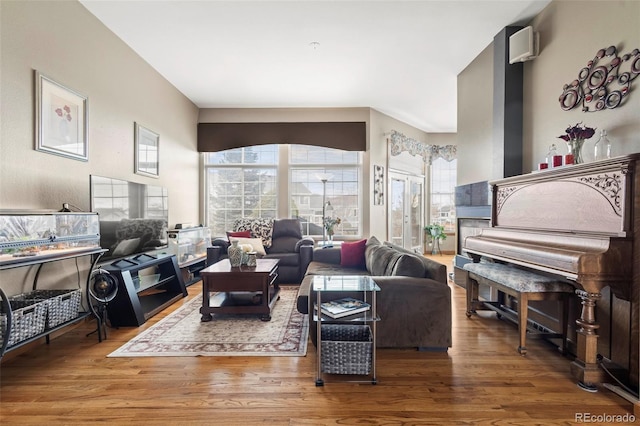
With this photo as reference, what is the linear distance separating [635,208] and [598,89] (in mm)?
1077

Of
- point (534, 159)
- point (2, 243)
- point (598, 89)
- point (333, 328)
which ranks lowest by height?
point (333, 328)

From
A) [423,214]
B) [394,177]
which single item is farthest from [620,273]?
[423,214]

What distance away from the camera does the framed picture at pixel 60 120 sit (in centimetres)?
247

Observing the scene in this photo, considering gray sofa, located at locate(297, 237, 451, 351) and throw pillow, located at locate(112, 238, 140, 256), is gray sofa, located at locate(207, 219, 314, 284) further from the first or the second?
gray sofa, located at locate(297, 237, 451, 351)

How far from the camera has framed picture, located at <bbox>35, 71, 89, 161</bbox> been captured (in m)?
2.47

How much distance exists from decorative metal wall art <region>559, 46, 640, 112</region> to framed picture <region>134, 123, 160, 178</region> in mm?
4553

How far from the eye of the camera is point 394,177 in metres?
6.44

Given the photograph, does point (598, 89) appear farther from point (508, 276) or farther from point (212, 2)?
point (212, 2)

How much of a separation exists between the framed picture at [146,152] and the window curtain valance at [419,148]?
13.8 ft

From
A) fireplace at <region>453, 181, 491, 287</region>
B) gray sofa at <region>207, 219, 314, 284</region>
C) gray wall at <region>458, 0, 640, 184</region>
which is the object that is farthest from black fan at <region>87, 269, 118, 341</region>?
gray wall at <region>458, 0, 640, 184</region>

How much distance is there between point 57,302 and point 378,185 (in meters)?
4.92

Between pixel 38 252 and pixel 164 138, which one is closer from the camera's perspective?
pixel 38 252

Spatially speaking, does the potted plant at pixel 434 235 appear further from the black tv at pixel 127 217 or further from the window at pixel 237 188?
the black tv at pixel 127 217

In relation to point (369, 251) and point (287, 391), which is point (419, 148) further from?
point (287, 391)
